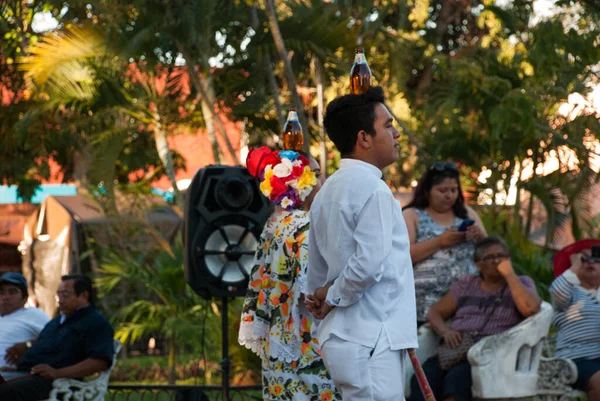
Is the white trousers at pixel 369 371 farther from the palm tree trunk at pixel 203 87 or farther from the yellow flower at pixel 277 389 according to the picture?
the palm tree trunk at pixel 203 87

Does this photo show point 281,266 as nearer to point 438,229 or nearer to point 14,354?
point 438,229

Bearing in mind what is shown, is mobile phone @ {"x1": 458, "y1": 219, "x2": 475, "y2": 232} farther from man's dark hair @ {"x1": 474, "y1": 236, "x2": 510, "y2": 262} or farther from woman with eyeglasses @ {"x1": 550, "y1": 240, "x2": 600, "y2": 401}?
woman with eyeglasses @ {"x1": 550, "y1": 240, "x2": 600, "y2": 401}

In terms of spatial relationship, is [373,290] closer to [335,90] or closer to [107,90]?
[107,90]

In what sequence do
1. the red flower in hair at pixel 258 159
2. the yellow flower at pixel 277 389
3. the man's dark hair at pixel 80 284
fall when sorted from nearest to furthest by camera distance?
1. the yellow flower at pixel 277 389
2. the red flower in hair at pixel 258 159
3. the man's dark hair at pixel 80 284

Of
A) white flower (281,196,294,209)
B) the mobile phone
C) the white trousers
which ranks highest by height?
white flower (281,196,294,209)

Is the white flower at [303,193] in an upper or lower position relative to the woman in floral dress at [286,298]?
upper

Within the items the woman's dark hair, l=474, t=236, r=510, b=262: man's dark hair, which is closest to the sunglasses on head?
l=474, t=236, r=510, b=262: man's dark hair

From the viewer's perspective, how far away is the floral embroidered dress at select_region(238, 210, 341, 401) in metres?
4.39

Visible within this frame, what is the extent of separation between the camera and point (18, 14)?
12617 mm

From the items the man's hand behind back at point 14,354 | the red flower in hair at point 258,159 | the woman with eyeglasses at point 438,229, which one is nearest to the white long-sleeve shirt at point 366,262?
the red flower in hair at point 258,159

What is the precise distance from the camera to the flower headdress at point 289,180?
188 inches

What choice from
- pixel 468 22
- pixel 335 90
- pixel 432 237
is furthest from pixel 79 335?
pixel 468 22

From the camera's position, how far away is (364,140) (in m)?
3.40

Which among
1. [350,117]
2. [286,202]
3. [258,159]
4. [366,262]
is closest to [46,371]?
[258,159]
